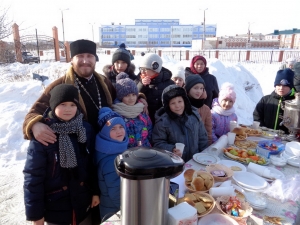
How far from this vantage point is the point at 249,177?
1.94 metres

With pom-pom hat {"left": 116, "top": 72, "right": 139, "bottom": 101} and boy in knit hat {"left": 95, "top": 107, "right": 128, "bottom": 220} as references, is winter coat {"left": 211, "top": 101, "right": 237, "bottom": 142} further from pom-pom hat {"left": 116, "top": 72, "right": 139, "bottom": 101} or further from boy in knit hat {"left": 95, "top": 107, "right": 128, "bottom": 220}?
boy in knit hat {"left": 95, "top": 107, "right": 128, "bottom": 220}

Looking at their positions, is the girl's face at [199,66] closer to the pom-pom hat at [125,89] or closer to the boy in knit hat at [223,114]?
the boy in knit hat at [223,114]

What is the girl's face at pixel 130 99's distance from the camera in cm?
256

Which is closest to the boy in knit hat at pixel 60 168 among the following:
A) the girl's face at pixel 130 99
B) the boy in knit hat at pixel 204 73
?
the girl's face at pixel 130 99

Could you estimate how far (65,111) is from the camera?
186 centimetres

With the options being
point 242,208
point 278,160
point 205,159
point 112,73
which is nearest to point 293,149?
point 278,160

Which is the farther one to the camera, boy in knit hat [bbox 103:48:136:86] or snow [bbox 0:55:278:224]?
boy in knit hat [bbox 103:48:136:86]

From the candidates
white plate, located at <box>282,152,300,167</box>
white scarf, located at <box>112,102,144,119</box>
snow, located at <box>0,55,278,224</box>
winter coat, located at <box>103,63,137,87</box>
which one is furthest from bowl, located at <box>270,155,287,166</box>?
snow, located at <box>0,55,278,224</box>

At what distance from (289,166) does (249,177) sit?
26.2 inches

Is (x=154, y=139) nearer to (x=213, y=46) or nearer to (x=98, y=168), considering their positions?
(x=98, y=168)

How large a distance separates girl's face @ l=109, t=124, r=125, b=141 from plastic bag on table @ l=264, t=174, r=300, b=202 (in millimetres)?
1274

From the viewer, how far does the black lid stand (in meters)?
0.99

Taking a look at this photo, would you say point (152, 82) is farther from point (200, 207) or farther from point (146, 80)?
point (200, 207)

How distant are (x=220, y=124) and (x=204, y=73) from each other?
155 centimetres
